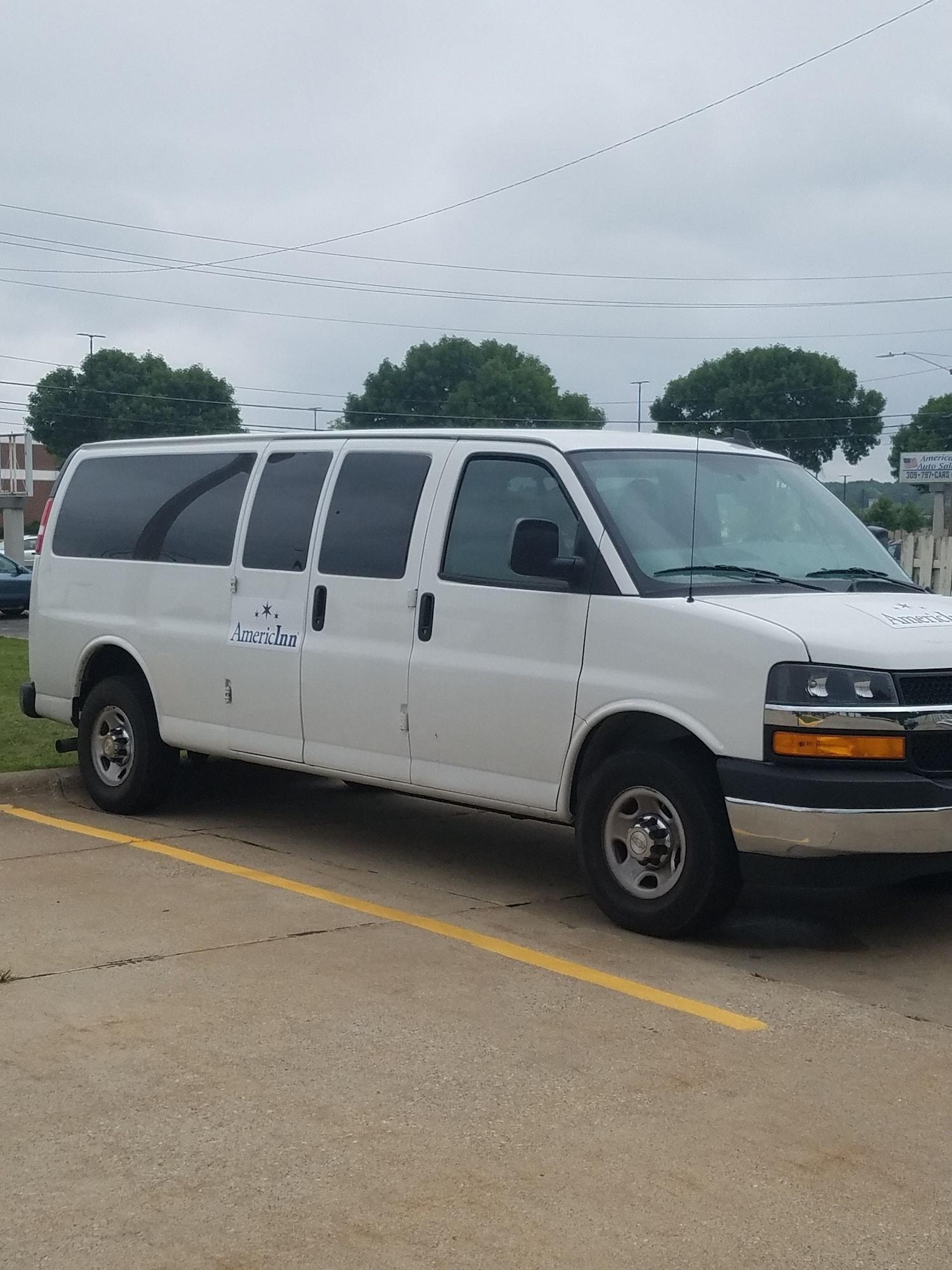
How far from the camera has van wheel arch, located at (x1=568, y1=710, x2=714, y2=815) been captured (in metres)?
6.02

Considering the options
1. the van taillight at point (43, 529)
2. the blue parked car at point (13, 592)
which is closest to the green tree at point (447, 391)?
the blue parked car at point (13, 592)

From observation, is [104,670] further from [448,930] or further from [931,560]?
[931,560]

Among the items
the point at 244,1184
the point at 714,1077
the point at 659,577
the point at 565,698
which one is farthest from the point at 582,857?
the point at 244,1184

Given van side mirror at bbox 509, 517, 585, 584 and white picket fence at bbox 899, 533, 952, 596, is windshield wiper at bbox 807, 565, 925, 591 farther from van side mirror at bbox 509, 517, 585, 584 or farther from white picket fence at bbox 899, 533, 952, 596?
white picket fence at bbox 899, 533, 952, 596

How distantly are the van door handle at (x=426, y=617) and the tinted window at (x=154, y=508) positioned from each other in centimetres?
152

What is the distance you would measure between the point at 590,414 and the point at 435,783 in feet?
337

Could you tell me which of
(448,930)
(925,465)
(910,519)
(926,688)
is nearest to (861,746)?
(926,688)

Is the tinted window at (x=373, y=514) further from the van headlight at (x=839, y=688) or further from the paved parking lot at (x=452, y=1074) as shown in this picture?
the van headlight at (x=839, y=688)

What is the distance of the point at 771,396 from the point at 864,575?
212 ft

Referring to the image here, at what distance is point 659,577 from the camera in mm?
6273

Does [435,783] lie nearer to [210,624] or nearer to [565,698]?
[565,698]

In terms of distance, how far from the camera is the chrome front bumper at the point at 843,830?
5.55 m

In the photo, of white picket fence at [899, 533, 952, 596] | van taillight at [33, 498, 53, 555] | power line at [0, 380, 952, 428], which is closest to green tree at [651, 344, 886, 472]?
power line at [0, 380, 952, 428]

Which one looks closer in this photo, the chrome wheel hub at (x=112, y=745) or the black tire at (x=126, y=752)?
the black tire at (x=126, y=752)
